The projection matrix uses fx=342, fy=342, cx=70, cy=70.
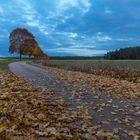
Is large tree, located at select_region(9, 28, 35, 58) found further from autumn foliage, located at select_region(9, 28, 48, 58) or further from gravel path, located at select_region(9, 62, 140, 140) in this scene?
gravel path, located at select_region(9, 62, 140, 140)

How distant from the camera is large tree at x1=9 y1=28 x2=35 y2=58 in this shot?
95812 mm

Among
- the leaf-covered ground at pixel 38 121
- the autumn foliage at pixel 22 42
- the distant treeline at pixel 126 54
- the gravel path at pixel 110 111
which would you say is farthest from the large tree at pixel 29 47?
the leaf-covered ground at pixel 38 121

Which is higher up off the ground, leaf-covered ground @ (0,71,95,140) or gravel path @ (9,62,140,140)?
leaf-covered ground @ (0,71,95,140)

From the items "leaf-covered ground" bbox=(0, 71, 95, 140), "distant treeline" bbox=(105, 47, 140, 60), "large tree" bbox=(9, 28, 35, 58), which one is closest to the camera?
"leaf-covered ground" bbox=(0, 71, 95, 140)

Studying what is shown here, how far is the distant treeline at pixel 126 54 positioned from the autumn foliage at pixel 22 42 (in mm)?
23106

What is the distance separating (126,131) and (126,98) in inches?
214

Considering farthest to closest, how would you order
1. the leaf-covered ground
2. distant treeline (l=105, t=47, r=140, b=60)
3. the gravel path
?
distant treeline (l=105, t=47, r=140, b=60)
the gravel path
the leaf-covered ground

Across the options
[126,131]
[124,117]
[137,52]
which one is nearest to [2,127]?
[126,131]

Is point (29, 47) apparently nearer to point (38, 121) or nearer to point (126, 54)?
point (126, 54)

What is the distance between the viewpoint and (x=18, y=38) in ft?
319

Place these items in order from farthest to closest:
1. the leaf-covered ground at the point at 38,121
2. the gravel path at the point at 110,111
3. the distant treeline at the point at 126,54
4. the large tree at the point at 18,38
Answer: the large tree at the point at 18,38
the distant treeline at the point at 126,54
the gravel path at the point at 110,111
the leaf-covered ground at the point at 38,121

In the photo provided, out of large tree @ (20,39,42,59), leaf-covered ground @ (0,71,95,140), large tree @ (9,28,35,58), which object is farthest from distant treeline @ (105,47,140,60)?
leaf-covered ground @ (0,71,95,140)

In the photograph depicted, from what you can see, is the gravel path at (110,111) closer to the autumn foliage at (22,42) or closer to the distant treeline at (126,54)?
the distant treeline at (126,54)

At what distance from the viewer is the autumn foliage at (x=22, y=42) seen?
95.8 m
